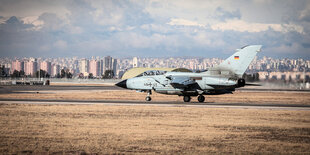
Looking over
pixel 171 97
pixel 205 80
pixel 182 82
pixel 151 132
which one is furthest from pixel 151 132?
pixel 171 97

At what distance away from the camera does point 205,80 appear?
34.1 m

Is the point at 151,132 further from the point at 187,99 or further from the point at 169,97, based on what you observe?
the point at 169,97

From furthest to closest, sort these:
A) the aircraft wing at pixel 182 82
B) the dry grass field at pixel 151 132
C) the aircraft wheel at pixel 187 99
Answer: the aircraft wheel at pixel 187 99, the aircraft wing at pixel 182 82, the dry grass field at pixel 151 132

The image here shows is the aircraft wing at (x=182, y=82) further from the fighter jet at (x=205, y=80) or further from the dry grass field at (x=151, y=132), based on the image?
the dry grass field at (x=151, y=132)

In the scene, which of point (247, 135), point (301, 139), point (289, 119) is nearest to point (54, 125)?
point (247, 135)

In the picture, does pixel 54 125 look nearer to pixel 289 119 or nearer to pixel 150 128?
pixel 150 128

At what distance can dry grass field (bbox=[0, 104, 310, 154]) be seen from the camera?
43.5 ft

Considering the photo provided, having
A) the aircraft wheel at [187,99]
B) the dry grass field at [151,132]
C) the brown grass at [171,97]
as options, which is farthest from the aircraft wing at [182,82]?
the dry grass field at [151,132]

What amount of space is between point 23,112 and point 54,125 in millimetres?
6715

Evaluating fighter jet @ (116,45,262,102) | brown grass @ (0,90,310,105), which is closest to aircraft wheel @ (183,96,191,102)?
fighter jet @ (116,45,262,102)

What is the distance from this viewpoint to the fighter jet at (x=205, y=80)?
3294 cm

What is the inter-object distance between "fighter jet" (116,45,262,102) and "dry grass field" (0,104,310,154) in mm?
8757

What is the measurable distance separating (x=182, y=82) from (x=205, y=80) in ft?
7.06

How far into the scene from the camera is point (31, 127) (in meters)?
17.8
